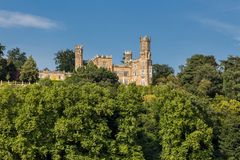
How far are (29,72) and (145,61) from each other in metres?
23.6

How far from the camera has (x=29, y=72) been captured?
275 feet

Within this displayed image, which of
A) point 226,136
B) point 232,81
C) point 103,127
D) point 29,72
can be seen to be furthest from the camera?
point 29,72

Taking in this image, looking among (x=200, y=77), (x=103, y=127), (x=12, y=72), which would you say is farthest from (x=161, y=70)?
(x=103, y=127)

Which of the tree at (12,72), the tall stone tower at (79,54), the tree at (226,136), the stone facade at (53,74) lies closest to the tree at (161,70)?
the tall stone tower at (79,54)

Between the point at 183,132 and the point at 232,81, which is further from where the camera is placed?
the point at 232,81

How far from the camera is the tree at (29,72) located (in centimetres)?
8338

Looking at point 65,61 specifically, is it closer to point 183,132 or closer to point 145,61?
point 145,61

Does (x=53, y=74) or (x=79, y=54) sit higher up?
(x=79, y=54)

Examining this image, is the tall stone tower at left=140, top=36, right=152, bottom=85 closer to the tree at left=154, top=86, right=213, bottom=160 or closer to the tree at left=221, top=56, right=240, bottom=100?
the tree at left=221, top=56, right=240, bottom=100

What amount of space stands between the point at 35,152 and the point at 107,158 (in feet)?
17.2

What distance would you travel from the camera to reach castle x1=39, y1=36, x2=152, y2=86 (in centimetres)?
9800

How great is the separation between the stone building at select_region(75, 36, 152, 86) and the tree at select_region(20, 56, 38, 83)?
17.1 metres

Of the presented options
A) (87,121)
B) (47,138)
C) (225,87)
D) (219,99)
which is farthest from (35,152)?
(225,87)

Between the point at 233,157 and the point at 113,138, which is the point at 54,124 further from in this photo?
the point at 233,157
